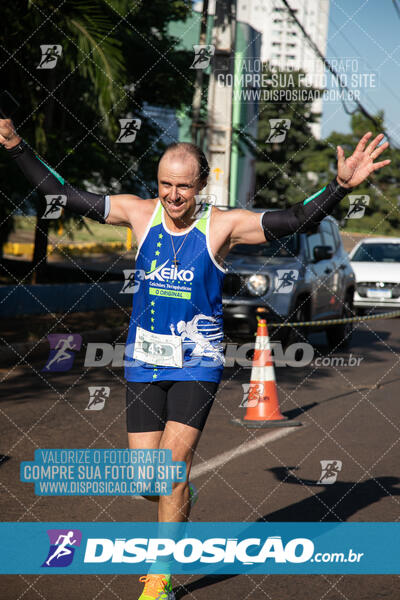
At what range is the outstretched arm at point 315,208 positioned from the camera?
12.9 feet

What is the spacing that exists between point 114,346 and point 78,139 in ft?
18.7

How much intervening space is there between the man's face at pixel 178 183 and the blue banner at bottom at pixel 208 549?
5.32ft

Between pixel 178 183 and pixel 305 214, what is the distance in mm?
612

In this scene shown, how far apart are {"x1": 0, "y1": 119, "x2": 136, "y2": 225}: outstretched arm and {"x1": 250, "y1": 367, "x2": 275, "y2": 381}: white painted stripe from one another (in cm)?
461

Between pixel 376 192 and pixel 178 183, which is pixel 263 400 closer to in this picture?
pixel 178 183

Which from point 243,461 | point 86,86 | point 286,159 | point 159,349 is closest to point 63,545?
point 159,349

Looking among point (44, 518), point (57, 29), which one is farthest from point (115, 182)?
point (44, 518)

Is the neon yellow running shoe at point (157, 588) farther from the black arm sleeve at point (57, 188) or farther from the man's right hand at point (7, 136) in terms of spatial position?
the man's right hand at point (7, 136)

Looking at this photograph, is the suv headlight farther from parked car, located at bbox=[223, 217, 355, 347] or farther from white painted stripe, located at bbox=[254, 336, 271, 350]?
white painted stripe, located at bbox=[254, 336, 271, 350]

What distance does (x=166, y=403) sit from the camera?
4.31 meters

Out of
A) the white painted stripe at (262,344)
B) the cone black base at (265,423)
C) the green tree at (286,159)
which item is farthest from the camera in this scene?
the green tree at (286,159)

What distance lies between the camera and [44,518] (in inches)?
213

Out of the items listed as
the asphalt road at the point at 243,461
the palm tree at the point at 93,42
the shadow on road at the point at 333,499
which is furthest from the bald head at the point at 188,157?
the palm tree at the point at 93,42

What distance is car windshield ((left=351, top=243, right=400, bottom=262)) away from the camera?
20609 mm
